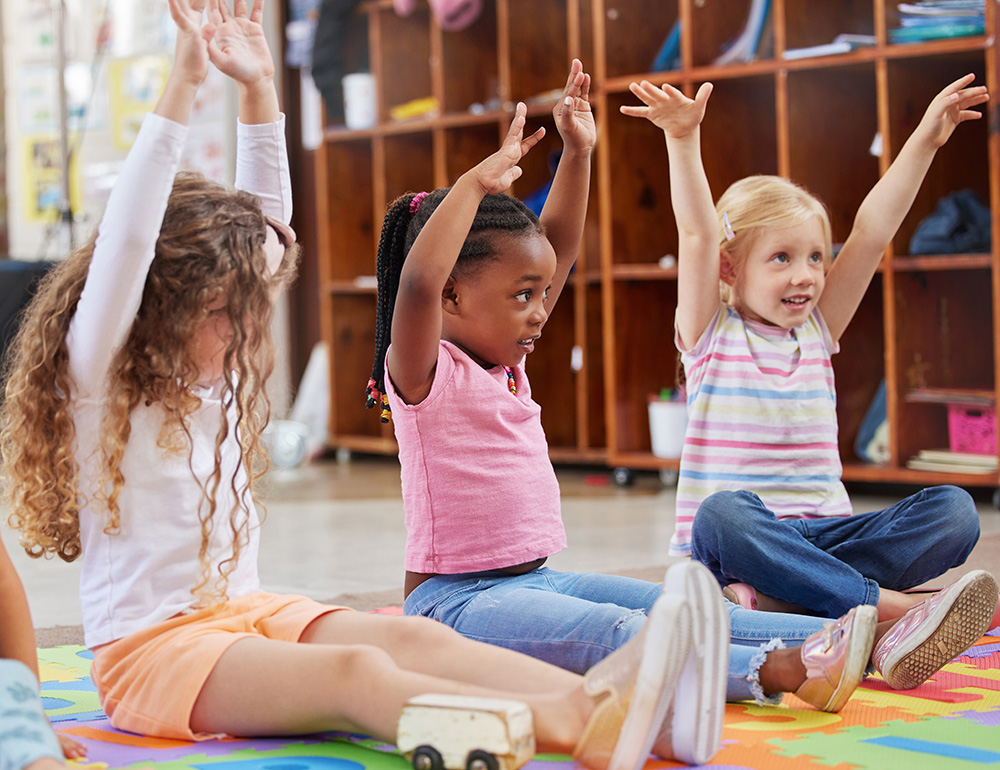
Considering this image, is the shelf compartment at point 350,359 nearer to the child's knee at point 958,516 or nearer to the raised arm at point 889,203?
the raised arm at point 889,203

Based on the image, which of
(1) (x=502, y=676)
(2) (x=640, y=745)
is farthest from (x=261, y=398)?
(2) (x=640, y=745)

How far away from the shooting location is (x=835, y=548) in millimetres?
1615

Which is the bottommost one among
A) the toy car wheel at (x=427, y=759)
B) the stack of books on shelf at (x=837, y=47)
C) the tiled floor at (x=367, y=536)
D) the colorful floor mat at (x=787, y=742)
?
the tiled floor at (x=367, y=536)

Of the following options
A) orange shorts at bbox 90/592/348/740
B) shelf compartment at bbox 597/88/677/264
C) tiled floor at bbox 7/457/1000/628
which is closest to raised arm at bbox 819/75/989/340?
tiled floor at bbox 7/457/1000/628

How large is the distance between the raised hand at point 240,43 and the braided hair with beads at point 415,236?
23 centimetres

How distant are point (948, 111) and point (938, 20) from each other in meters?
1.30

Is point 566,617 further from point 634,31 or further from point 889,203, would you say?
point 634,31

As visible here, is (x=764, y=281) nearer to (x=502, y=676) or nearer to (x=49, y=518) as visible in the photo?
(x=502, y=676)

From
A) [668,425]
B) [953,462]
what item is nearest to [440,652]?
[953,462]

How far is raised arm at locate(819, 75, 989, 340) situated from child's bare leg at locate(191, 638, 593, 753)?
3.23 feet

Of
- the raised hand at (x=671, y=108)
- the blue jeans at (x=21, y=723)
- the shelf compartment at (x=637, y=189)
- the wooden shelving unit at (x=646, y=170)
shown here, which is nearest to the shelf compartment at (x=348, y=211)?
the wooden shelving unit at (x=646, y=170)

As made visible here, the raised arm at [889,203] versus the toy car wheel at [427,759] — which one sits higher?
the raised arm at [889,203]

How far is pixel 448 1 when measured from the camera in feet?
12.5

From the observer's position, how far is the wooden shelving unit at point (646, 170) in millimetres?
2984
